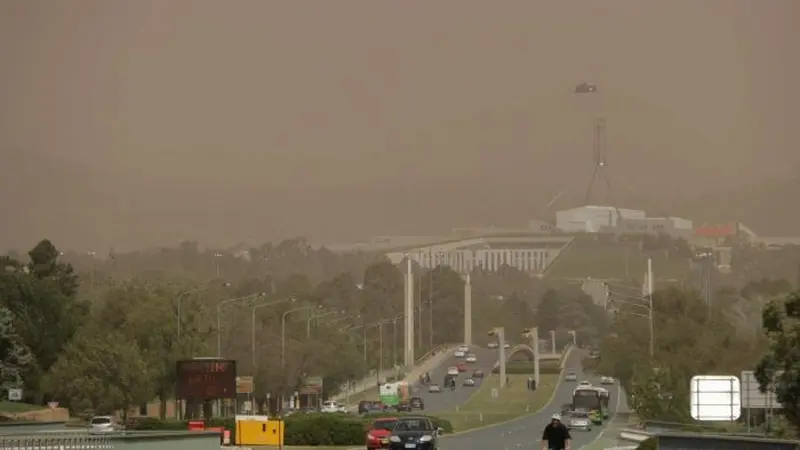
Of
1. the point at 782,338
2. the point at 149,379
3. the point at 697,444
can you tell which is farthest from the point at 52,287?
the point at 697,444

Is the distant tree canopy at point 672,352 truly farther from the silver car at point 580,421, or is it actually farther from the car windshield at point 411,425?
the car windshield at point 411,425

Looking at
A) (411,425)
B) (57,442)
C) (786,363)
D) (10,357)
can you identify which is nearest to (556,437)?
(57,442)

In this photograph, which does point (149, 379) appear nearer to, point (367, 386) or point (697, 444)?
point (697, 444)

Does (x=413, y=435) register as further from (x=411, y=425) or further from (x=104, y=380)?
(x=104, y=380)

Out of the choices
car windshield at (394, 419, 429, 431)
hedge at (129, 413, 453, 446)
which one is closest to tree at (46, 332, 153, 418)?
hedge at (129, 413, 453, 446)

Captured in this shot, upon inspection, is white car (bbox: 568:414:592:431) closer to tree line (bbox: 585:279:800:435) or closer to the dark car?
tree line (bbox: 585:279:800:435)
